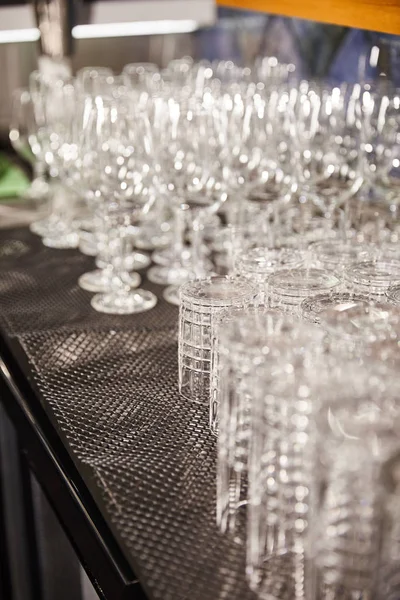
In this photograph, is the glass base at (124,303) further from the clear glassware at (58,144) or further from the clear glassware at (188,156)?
the clear glassware at (58,144)

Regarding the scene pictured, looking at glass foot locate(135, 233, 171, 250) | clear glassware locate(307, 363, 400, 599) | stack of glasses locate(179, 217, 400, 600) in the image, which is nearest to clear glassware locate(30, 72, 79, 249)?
glass foot locate(135, 233, 171, 250)

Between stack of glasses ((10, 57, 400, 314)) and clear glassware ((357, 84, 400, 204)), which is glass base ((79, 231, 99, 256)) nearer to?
stack of glasses ((10, 57, 400, 314))

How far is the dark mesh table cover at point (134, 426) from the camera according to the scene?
873mm

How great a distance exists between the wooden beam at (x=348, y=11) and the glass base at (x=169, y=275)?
0.53m

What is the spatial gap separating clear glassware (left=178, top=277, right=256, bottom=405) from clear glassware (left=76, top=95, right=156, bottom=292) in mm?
469

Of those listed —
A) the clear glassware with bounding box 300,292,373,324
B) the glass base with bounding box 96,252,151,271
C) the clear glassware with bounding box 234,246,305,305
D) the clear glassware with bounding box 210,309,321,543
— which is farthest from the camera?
the glass base with bounding box 96,252,151,271

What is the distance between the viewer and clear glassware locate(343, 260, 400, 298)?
1169mm

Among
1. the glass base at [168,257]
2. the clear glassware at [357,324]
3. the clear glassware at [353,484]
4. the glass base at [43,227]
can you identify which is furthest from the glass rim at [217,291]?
the glass base at [43,227]

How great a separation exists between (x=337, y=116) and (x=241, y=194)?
0.23m

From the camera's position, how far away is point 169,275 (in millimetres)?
1780

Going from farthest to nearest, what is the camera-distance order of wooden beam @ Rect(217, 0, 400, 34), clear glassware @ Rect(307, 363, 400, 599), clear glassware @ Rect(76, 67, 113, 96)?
clear glassware @ Rect(76, 67, 113, 96)
wooden beam @ Rect(217, 0, 400, 34)
clear glassware @ Rect(307, 363, 400, 599)

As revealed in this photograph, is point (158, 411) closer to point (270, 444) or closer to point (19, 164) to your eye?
point (270, 444)

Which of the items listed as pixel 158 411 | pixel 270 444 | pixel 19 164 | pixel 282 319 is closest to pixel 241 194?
pixel 158 411

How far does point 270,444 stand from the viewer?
2.64 ft
